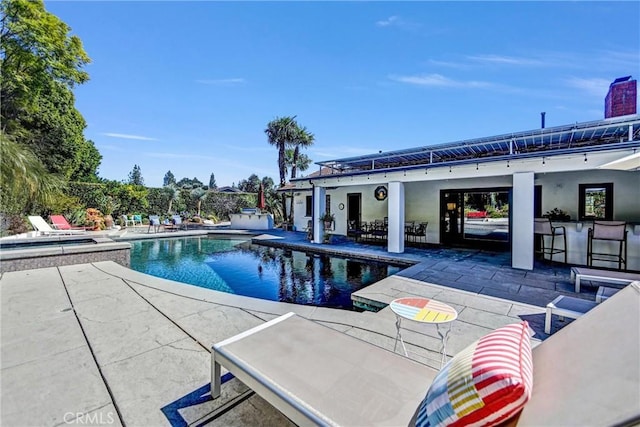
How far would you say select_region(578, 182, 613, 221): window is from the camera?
26.2 feet

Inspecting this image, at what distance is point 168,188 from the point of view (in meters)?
19.5

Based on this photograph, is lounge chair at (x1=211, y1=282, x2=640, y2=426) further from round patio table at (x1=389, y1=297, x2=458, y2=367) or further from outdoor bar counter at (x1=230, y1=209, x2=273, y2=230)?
outdoor bar counter at (x1=230, y1=209, x2=273, y2=230)

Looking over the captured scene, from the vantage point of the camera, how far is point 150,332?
3.35m

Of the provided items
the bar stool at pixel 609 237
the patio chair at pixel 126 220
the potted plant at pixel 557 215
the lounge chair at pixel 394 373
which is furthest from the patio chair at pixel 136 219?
the bar stool at pixel 609 237

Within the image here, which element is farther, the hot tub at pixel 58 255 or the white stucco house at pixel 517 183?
the white stucco house at pixel 517 183

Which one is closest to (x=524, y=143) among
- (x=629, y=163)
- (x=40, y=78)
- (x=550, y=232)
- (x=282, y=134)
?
(x=550, y=232)

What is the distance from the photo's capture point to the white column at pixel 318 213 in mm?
11952

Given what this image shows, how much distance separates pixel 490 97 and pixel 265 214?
13.7 metres

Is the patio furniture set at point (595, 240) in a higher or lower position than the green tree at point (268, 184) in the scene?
lower

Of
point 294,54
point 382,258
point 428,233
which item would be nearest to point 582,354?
point 382,258

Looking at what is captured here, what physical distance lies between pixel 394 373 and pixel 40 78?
68.6 feet

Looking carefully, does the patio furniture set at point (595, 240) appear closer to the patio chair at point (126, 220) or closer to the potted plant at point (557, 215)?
the potted plant at point (557, 215)

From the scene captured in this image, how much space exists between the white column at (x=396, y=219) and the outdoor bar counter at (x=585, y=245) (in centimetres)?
428

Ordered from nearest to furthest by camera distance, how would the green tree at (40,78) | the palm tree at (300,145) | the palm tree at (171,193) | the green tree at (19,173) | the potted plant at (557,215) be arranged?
1. the green tree at (19,173)
2. the potted plant at (557,215)
3. the green tree at (40,78)
4. the palm tree at (171,193)
5. the palm tree at (300,145)
